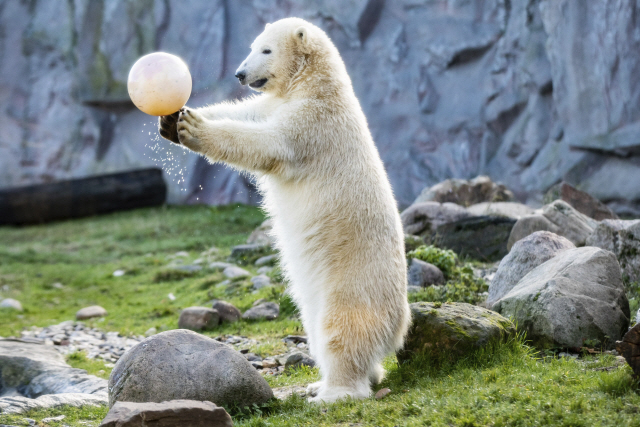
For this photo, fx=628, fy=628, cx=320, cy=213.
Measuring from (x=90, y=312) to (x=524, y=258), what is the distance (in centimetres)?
635

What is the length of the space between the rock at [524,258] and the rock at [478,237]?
2713mm

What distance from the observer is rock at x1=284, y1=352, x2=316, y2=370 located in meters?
5.90

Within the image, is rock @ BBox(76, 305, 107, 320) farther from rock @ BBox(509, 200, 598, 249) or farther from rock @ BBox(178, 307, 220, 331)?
rock @ BBox(509, 200, 598, 249)

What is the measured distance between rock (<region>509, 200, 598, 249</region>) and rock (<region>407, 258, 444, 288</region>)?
4.54 feet

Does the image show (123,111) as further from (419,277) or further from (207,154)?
(207,154)

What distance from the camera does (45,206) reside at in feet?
57.8

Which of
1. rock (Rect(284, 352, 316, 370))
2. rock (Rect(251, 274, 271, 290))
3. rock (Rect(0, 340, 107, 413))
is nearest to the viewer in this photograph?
rock (Rect(0, 340, 107, 413))

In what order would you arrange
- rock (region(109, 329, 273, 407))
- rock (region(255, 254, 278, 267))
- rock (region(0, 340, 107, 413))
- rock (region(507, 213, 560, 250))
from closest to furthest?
1. rock (region(109, 329, 273, 407))
2. rock (region(0, 340, 107, 413))
3. rock (region(507, 213, 560, 250))
4. rock (region(255, 254, 278, 267))

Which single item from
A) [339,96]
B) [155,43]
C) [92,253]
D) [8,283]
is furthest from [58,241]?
[339,96]

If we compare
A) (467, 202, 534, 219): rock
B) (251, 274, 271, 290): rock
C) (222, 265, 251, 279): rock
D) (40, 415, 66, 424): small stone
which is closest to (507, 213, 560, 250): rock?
(467, 202, 534, 219): rock

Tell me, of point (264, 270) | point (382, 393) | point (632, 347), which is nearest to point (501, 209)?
point (264, 270)

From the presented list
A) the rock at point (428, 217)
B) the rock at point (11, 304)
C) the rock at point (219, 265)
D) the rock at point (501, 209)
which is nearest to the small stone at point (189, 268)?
the rock at point (219, 265)

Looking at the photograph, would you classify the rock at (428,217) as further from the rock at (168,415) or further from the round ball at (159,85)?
the rock at (168,415)

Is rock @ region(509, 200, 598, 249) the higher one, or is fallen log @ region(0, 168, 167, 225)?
rock @ region(509, 200, 598, 249)
